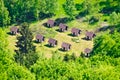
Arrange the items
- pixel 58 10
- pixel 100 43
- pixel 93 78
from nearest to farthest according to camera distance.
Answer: pixel 93 78, pixel 100 43, pixel 58 10

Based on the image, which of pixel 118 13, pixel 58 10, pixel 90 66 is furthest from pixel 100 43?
pixel 58 10

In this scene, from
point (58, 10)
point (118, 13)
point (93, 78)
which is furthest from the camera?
point (58, 10)

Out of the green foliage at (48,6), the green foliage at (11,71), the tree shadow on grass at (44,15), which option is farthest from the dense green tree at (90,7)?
the green foliage at (11,71)

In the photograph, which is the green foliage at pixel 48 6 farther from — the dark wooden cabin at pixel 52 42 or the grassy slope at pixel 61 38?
the dark wooden cabin at pixel 52 42

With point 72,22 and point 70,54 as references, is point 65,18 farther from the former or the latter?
point 70,54

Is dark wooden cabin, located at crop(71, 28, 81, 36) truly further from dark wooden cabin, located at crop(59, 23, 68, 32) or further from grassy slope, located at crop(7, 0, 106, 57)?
dark wooden cabin, located at crop(59, 23, 68, 32)

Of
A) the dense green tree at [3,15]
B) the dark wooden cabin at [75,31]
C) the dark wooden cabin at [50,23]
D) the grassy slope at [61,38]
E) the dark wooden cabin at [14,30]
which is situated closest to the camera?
the grassy slope at [61,38]

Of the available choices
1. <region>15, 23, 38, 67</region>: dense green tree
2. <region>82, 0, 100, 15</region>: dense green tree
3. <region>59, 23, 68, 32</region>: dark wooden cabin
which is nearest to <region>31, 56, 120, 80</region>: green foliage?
<region>15, 23, 38, 67</region>: dense green tree
